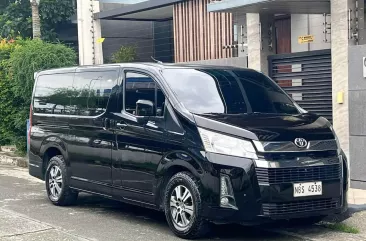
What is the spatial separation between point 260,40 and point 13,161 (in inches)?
276

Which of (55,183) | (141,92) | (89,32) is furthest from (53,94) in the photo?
(89,32)

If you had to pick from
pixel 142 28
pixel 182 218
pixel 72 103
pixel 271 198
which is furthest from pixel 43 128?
pixel 142 28

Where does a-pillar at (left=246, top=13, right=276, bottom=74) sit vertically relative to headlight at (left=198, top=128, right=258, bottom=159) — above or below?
above

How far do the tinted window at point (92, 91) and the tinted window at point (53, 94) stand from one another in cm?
18

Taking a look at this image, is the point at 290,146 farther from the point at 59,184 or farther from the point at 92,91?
the point at 59,184

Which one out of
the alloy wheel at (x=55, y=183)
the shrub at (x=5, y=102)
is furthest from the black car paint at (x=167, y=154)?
the shrub at (x=5, y=102)

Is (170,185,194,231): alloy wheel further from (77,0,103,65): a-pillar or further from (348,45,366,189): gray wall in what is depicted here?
(77,0,103,65): a-pillar

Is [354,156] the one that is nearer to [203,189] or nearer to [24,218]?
[203,189]

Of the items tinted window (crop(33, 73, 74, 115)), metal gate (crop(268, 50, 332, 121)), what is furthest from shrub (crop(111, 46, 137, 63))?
tinted window (crop(33, 73, 74, 115))

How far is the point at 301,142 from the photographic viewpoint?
281 inches

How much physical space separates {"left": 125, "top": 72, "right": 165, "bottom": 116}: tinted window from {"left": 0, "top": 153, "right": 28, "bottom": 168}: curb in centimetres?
750

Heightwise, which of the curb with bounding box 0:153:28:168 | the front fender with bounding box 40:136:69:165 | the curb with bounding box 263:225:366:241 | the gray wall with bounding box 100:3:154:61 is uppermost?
the gray wall with bounding box 100:3:154:61

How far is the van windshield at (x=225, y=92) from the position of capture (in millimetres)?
7793

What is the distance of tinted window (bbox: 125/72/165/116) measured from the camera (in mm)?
7883
